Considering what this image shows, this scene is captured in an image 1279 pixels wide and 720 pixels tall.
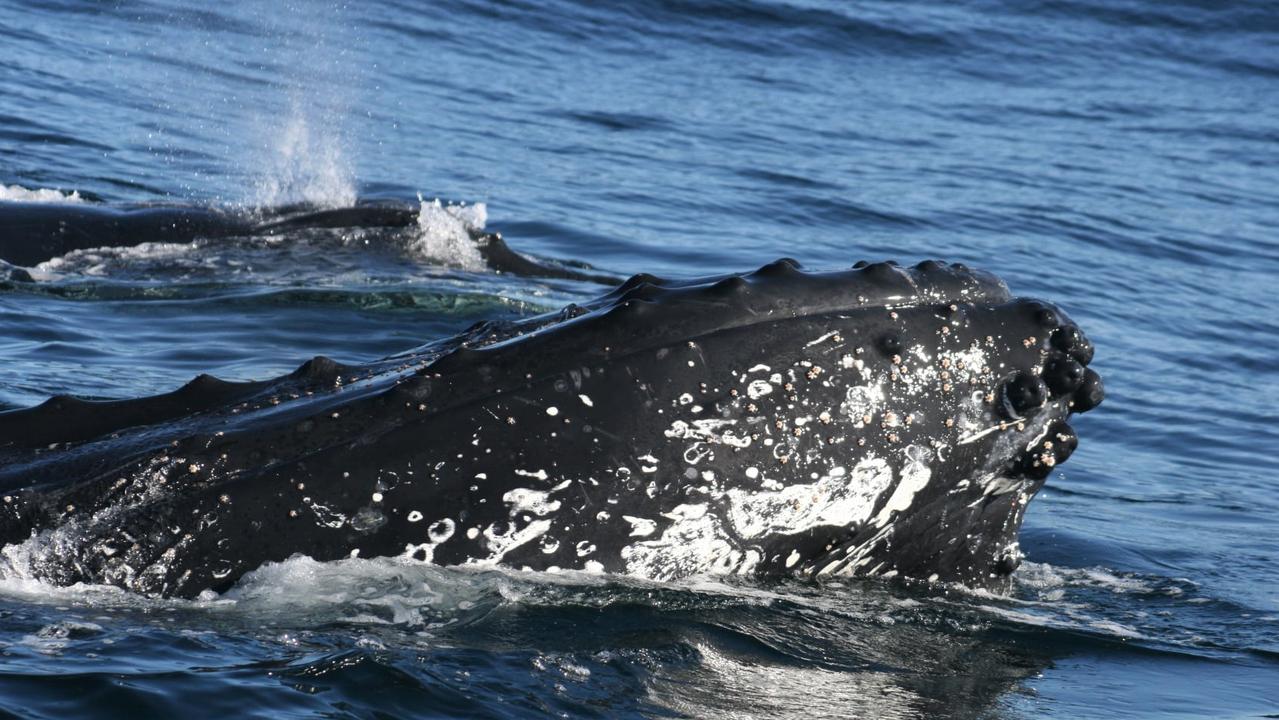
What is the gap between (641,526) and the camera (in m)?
4.87

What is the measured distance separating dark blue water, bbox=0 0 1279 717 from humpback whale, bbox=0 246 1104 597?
6.2 inches

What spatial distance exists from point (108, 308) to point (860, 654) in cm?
659

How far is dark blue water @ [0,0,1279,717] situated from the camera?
189 inches

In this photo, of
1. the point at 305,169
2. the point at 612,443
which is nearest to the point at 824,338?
the point at 612,443

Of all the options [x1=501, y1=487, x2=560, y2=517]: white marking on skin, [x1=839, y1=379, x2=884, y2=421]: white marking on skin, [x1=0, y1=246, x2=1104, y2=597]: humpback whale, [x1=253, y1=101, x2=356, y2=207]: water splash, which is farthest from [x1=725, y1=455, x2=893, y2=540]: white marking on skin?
[x1=253, y1=101, x2=356, y2=207]: water splash

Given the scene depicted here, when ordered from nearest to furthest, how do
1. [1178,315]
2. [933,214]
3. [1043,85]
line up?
[1178,315]
[933,214]
[1043,85]

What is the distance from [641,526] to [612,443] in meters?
0.26

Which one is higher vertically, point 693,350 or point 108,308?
point 693,350

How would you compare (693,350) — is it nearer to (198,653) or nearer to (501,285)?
(198,653)

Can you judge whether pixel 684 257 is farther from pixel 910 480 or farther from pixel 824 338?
pixel 824 338

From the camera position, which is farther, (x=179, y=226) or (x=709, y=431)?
(x=179, y=226)

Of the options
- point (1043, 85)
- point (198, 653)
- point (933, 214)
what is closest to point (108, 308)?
point (198, 653)

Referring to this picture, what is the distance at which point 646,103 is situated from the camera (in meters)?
25.1

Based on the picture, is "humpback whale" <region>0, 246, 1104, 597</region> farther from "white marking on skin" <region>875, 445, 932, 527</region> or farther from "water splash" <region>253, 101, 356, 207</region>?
"water splash" <region>253, 101, 356, 207</region>
